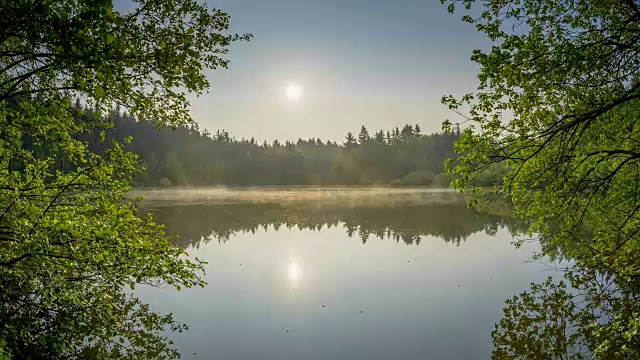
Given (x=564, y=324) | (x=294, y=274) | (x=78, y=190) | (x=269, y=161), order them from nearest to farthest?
(x=78, y=190)
(x=564, y=324)
(x=294, y=274)
(x=269, y=161)

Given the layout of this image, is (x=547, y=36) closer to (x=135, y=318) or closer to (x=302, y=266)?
(x=135, y=318)

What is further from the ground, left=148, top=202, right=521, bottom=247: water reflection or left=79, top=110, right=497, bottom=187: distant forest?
left=79, top=110, right=497, bottom=187: distant forest

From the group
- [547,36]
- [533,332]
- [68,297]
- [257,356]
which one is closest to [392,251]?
[533,332]

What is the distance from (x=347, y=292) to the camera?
16.5 m

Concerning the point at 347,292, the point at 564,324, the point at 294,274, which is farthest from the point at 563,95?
the point at 294,274

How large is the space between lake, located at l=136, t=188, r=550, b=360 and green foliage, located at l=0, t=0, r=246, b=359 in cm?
308

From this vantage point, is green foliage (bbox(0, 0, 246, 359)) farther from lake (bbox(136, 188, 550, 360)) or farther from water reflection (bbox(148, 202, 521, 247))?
water reflection (bbox(148, 202, 521, 247))

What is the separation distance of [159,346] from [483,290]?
486 inches

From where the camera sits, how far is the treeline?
135875 millimetres

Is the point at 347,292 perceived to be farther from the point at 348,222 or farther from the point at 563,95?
the point at 348,222

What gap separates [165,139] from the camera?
168125 millimetres

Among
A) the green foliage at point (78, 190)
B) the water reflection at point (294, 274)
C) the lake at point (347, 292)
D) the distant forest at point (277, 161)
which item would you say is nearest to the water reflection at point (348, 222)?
the lake at point (347, 292)

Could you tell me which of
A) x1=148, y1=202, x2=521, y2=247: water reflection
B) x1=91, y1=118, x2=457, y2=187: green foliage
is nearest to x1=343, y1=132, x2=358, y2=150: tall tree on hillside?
x1=91, y1=118, x2=457, y2=187: green foliage

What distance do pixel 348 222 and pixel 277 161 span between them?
5099 inches
